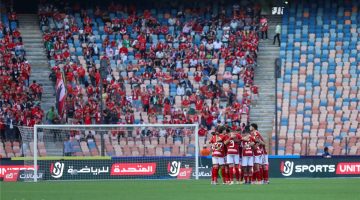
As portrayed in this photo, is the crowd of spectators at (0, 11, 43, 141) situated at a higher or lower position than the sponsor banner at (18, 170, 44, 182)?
higher

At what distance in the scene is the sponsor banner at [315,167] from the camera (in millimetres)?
39594

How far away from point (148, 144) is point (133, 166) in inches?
41.3

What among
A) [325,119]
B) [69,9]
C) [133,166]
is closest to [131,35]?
[69,9]

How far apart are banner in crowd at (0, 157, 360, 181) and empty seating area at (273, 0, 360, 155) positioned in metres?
3.59

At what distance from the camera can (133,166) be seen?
125 ft

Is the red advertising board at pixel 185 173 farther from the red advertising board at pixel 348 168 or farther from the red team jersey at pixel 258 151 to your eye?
the red team jersey at pixel 258 151

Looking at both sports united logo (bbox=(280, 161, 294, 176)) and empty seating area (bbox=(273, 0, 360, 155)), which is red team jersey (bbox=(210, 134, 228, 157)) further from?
empty seating area (bbox=(273, 0, 360, 155))

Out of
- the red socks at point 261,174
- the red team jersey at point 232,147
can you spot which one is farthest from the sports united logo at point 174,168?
the red team jersey at point 232,147

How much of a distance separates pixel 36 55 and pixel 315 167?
55.2 ft

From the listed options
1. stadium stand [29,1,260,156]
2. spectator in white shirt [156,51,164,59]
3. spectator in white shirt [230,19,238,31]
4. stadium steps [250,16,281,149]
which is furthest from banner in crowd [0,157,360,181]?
spectator in white shirt [230,19,238,31]

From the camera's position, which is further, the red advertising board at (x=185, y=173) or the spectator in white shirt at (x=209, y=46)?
the spectator in white shirt at (x=209, y=46)

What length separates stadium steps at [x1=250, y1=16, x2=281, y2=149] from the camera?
4722 cm

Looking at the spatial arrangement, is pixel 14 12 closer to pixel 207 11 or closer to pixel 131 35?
pixel 131 35

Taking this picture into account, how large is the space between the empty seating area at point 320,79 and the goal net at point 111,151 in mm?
7263
